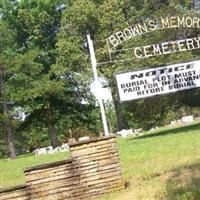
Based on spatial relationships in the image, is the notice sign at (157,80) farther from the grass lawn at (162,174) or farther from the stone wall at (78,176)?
the stone wall at (78,176)

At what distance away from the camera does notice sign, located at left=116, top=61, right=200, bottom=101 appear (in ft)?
57.5

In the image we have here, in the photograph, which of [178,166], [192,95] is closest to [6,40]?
[192,95]

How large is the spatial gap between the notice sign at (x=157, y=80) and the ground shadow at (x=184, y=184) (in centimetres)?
578

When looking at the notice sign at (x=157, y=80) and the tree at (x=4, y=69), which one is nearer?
the notice sign at (x=157, y=80)

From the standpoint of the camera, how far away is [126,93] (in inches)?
688

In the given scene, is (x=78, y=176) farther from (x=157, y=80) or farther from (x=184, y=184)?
(x=157, y=80)

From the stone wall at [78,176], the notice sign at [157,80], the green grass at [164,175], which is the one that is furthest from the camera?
the notice sign at [157,80]

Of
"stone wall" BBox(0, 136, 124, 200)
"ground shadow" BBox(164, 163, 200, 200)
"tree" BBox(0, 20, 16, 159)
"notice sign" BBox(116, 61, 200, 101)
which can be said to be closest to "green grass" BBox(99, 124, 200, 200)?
"ground shadow" BBox(164, 163, 200, 200)

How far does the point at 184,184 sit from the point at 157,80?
7866 mm

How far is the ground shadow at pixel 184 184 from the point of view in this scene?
915 cm

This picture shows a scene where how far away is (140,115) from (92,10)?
41.4 feet

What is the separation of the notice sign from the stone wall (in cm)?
630

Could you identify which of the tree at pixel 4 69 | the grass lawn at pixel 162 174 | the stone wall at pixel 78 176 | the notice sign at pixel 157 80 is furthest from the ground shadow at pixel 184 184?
the tree at pixel 4 69

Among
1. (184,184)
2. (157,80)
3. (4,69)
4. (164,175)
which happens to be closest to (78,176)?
(164,175)
